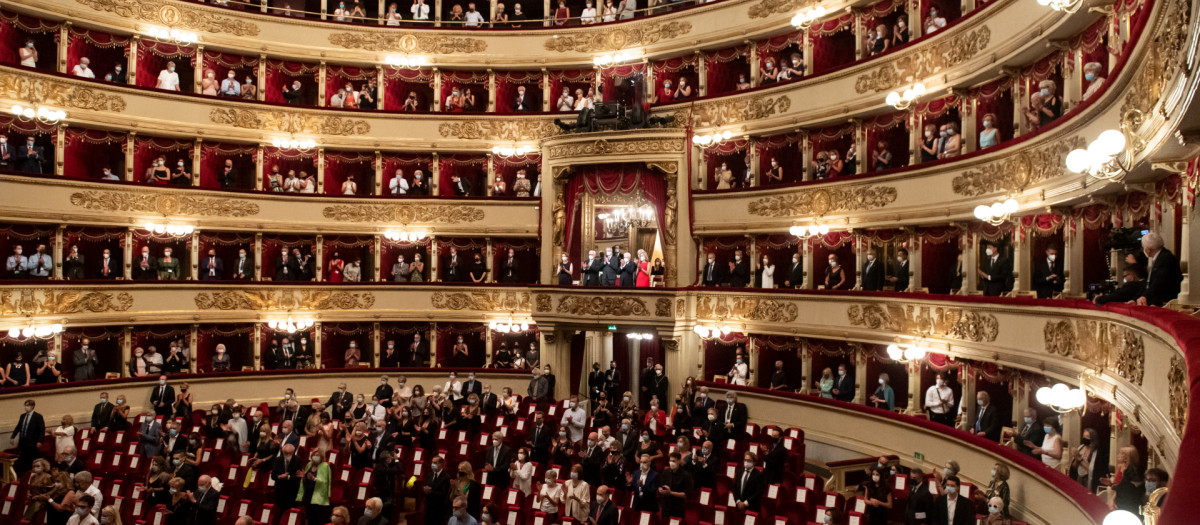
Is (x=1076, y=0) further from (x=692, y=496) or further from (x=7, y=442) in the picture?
(x=7, y=442)

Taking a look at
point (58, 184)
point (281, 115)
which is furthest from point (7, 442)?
point (281, 115)

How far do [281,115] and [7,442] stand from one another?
10.3m

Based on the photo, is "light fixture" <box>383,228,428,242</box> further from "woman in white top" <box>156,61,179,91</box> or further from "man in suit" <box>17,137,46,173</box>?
"man in suit" <box>17,137,46,173</box>

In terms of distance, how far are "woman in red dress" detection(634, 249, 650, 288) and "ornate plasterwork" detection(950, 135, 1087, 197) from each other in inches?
321

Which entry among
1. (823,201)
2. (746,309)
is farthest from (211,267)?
(823,201)

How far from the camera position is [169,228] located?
849 inches

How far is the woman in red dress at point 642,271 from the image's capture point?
858 inches

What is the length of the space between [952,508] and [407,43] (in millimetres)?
19707

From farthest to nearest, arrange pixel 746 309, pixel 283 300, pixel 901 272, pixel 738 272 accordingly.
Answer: pixel 283 300 → pixel 738 272 → pixel 746 309 → pixel 901 272

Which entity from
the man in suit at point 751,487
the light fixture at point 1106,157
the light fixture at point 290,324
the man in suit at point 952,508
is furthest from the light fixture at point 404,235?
the light fixture at point 1106,157

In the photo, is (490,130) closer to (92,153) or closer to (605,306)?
(605,306)

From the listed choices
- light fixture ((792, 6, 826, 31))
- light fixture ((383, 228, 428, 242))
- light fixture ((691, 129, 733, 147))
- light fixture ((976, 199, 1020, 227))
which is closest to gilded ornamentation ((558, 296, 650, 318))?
light fixture ((691, 129, 733, 147))

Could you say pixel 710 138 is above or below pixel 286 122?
below

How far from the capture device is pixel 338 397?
60.5 feet
